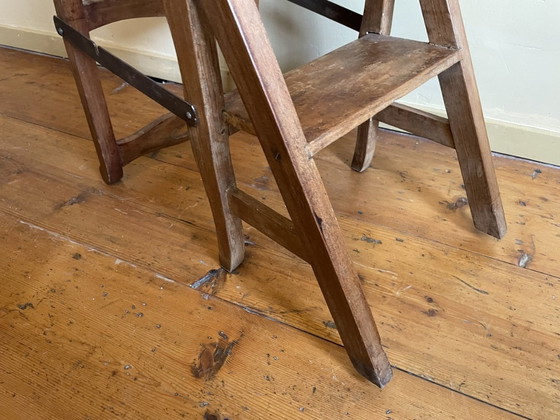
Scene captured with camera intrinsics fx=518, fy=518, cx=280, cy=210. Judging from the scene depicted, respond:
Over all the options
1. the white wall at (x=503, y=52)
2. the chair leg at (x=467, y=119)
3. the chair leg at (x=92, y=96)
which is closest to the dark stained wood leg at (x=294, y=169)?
the chair leg at (x=467, y=119)

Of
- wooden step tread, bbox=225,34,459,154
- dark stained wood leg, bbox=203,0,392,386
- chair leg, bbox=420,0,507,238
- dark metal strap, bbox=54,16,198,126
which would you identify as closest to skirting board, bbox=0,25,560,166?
chair leg, bbox=420,0,507,238

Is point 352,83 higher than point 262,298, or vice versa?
point 352,83

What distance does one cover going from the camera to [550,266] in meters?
0.96

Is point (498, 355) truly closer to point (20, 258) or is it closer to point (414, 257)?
point (414, 257)

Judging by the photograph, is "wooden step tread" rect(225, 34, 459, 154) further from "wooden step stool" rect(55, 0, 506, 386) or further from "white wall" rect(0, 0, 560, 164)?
"white wall" rect(0, 0, 560, 164)

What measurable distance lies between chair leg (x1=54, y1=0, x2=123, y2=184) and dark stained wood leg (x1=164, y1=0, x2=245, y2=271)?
0.39m

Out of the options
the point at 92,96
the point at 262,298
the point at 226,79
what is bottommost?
the point at 262,298

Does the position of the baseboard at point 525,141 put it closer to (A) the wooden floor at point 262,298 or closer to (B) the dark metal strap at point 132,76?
(A) the wooden floor at point 262,298

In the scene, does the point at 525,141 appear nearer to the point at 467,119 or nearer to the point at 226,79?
the point at 467,119

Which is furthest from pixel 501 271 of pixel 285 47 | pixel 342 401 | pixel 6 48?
pixel 6 48

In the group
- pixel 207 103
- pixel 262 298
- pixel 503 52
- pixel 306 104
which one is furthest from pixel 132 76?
pixel 503 52

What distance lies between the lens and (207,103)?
759mm

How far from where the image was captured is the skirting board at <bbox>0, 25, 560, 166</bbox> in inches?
46.4

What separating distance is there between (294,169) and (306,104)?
151 mm
